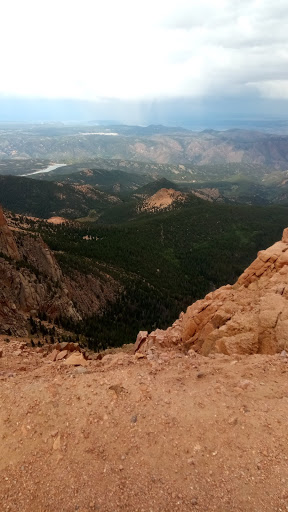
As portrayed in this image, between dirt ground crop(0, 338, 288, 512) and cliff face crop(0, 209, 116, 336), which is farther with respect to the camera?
cliff face crop(0, 209, 116, 336)

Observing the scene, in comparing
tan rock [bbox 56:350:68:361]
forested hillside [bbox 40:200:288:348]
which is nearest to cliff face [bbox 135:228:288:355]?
tan rock [bbox 56:350:68:361]

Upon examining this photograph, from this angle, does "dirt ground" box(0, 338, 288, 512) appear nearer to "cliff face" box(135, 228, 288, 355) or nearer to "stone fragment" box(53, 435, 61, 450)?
"stone fragment" box(53, 435, 61, 450)

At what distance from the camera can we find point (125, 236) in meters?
147

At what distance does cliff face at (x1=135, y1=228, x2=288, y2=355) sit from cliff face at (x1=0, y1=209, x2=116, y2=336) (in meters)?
18.6

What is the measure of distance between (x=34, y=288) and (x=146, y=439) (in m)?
39.4

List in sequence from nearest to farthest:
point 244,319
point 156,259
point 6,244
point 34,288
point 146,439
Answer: point 146,439, point 244,319, point 34,288, point 6,244, point 156,259

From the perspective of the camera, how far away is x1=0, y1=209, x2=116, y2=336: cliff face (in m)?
37.5

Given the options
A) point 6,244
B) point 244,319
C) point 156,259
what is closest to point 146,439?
point 244,319

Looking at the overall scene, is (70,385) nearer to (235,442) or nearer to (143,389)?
(143,389)

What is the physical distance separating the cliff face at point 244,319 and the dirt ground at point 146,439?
2.96m

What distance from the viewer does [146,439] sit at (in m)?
12.4

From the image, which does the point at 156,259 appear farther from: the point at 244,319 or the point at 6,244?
the point at 244,319

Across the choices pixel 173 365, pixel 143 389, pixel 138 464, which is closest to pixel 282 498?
pixel 138 464

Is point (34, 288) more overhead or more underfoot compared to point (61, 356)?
more underfoot
